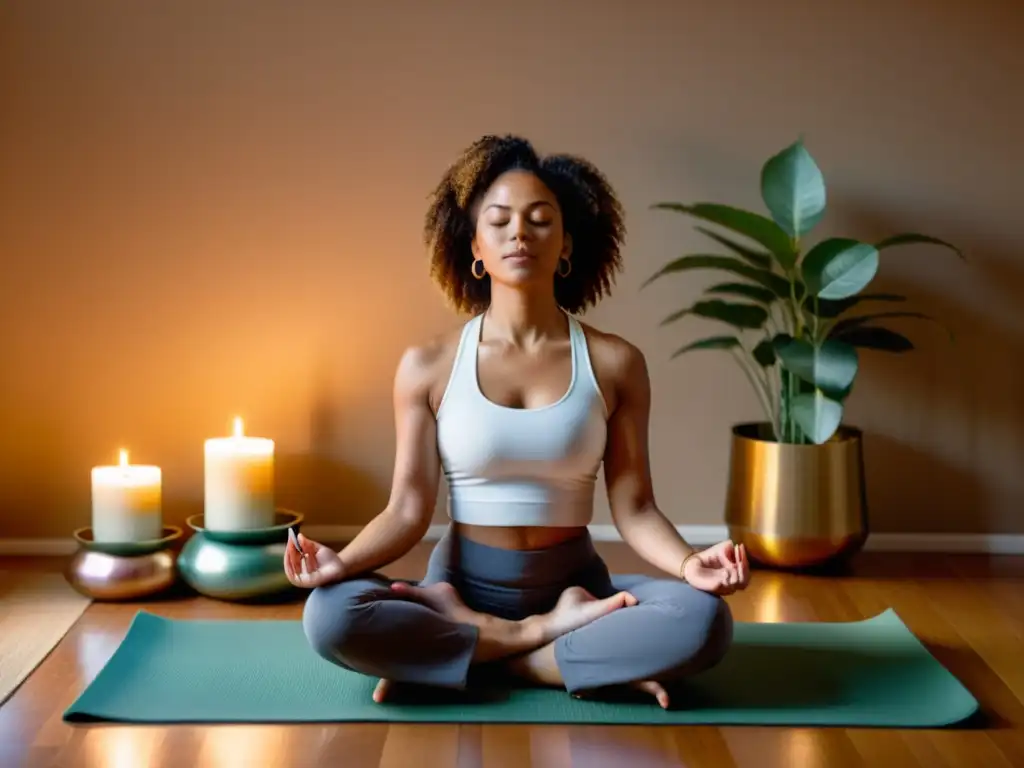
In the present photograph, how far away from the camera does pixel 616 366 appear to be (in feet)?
6.94

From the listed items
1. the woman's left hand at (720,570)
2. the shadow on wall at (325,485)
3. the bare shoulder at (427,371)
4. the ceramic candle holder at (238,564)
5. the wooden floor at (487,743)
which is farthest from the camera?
the shadow on wall at (325,485)

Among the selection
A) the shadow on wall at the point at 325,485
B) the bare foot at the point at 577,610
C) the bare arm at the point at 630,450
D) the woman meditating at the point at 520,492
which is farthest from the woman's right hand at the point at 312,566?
the shadow on wall at the point at 325,485

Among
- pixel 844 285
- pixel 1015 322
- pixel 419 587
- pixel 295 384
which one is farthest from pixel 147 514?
pixel 1015 322

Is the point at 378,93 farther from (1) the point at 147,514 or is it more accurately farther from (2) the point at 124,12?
(1) the point at 147,514

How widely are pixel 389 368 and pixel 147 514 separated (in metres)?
0.66

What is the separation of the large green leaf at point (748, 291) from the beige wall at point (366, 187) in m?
0.21

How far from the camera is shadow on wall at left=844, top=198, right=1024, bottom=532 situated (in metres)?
2.98

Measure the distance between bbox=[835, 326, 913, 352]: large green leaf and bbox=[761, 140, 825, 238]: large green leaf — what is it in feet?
0.77

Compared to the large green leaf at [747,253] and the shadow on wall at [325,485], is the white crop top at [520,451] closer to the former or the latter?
the large green leaf at [747,253]

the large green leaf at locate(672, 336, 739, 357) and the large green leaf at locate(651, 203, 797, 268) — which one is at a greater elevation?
the large green leaf at locate(651, 203, 797, 268)

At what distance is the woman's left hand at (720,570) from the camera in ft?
6.15

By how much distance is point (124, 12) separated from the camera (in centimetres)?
285

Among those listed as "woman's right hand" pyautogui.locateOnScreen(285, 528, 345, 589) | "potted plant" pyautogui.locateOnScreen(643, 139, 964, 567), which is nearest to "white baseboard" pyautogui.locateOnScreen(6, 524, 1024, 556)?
"potted plant" pyautogui.locateOnScreen(643, 139, 964, 567)

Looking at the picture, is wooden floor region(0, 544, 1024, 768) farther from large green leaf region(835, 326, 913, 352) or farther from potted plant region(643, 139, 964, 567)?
large green leaf region(835, 326, 913, 352)
